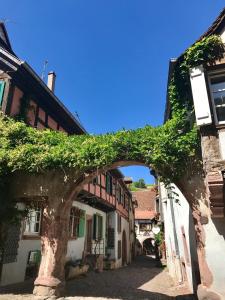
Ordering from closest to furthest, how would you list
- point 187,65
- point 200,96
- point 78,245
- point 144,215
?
point 200,96 → point 187,65 → point 78,245 → point 144,215

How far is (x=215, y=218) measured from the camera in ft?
21.5

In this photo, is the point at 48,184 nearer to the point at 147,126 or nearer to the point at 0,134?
the point at 0,134

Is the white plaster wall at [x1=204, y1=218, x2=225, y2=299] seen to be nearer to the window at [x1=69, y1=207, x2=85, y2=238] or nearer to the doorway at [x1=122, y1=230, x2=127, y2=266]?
the window at [x1=69, y1=207, x2=85, y2=238]

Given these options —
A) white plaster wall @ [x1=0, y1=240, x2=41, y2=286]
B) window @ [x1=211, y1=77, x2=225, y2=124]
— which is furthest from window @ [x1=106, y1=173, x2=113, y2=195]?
window @ [x1=211, y1=77, x2=225, y2=124]

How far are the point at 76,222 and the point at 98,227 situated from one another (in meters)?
4.08

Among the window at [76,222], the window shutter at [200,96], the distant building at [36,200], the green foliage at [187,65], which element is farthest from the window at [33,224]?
the window shutter at [200,96]

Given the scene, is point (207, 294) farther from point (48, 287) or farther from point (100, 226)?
point (100, 226)

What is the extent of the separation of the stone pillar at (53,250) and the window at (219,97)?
4974 millimetres

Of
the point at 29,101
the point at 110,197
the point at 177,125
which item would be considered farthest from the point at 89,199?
the point at 177,125

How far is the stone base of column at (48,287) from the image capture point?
745 cm

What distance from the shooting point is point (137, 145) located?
306 inches

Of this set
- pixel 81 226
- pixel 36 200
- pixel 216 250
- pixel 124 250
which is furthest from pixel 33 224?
pixel 124 250

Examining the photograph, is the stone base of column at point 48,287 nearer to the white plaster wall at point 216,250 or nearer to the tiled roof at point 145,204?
the white plaster wall at point 216,250

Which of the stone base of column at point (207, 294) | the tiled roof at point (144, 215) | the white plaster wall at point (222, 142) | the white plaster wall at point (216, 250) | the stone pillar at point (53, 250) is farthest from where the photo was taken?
the tiled roof at point (144, 215)
